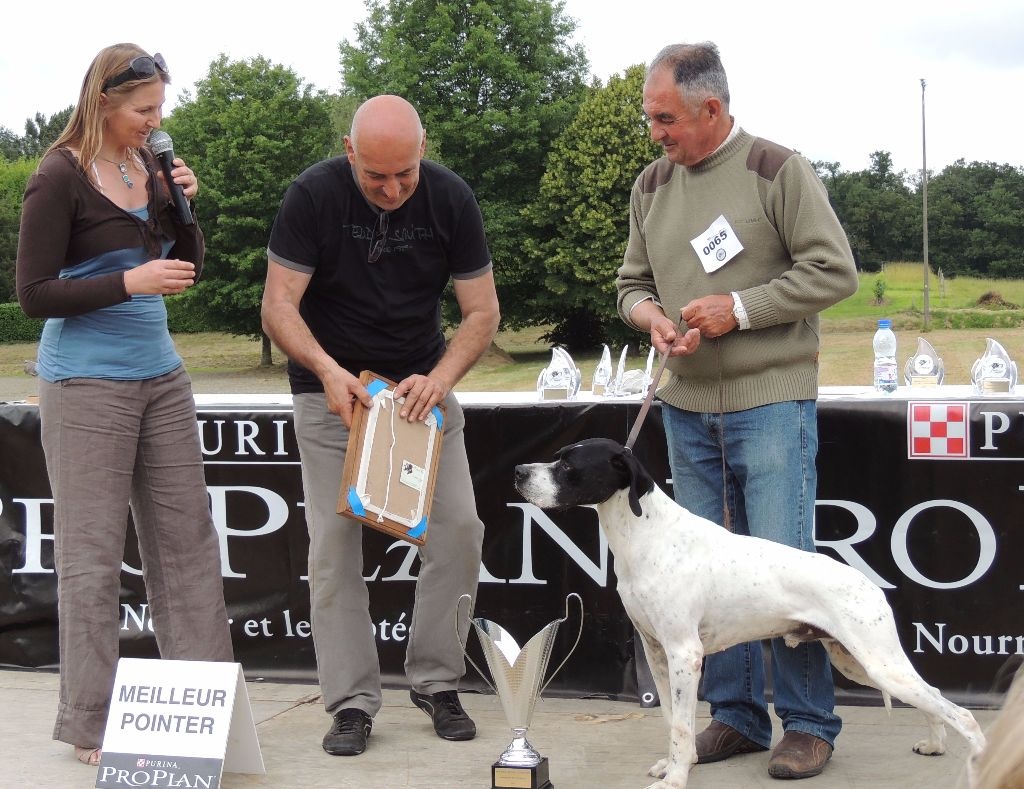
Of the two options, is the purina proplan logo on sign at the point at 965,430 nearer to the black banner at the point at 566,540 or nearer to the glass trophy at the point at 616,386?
the black banner at the point at 566,540

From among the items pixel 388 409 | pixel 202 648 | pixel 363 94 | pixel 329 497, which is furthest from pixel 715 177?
pixel 363 94

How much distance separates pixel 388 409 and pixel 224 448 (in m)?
1.29

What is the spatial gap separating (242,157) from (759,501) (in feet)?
115

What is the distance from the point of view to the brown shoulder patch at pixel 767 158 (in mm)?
3232

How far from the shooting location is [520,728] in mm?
3209

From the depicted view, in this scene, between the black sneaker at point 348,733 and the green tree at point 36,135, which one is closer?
the black sneaker at point 348,733

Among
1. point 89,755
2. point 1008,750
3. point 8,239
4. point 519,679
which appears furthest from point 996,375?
point 8,239

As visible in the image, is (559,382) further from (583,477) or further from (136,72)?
(136,72)

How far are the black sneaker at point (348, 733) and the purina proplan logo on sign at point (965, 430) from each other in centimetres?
210

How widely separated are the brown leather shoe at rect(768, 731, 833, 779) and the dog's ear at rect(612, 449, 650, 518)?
872mm

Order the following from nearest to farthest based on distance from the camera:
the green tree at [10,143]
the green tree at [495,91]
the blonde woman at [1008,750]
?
1. the blonde woman at [1008,750]
2. the green tree at [495,91]
3. the green tree at [10,143]

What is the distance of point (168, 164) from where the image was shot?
338cm

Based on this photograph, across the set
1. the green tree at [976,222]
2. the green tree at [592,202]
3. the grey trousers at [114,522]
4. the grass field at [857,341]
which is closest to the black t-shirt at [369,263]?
the grey trousers at [114,522]

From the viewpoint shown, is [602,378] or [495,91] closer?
[602,378]
